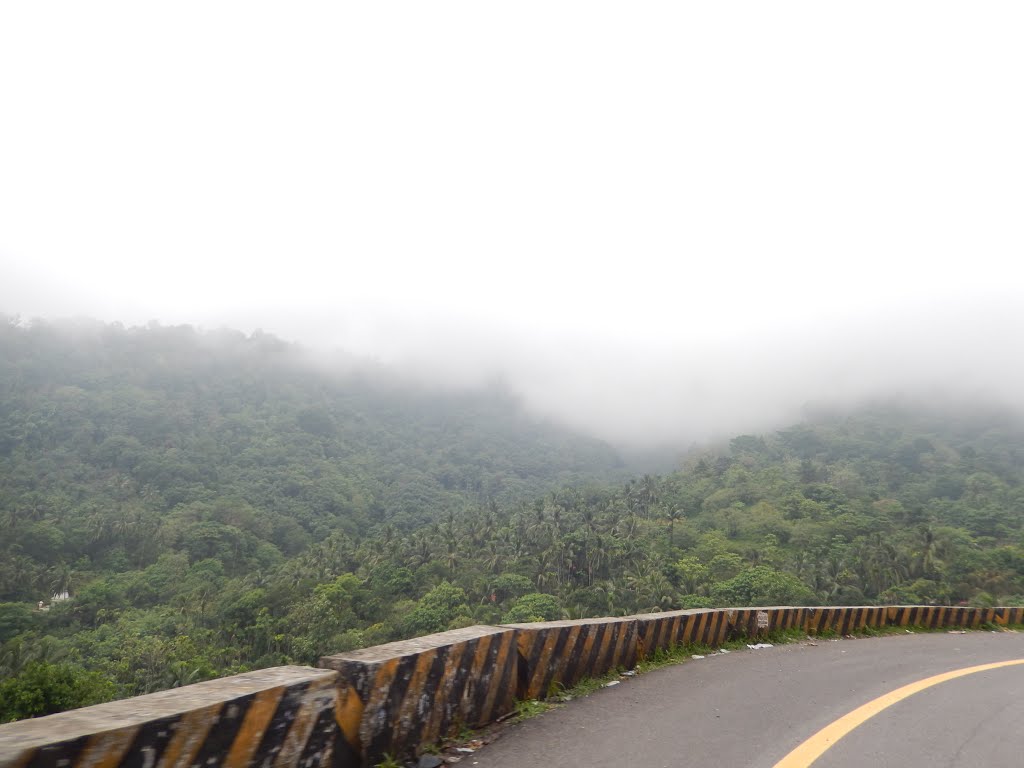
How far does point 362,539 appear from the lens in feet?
322

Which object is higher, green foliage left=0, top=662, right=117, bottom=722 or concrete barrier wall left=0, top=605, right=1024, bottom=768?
concrete barrier wall left=0, top=605, right=1024, bottom=768

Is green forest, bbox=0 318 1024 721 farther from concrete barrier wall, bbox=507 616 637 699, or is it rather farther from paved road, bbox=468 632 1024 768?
paved road, bbox=468 632 1024 768

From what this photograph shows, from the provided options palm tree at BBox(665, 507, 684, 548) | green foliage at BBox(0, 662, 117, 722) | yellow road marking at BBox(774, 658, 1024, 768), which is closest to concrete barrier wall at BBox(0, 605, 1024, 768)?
yellow road marking at BBox(774, 658, 1024, 768)

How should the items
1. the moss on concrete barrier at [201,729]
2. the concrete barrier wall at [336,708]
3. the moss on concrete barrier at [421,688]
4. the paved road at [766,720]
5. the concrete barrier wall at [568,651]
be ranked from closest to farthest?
the moss on concrete barrier at [201,729] → the concrete barrier wall at [336,708] → the moss on concrete barrier at [421,688] → the paved road at [766,720] → the concrete barrier wall at [568,651]

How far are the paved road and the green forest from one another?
30.6m

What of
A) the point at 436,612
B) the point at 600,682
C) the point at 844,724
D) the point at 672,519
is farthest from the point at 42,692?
the point at 672,519

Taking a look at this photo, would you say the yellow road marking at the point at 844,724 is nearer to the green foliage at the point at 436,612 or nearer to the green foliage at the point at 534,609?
the green foliage at the point at 534,609

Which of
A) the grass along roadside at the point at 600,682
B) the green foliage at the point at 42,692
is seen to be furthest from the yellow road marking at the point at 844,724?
the green foliage at the point at 42,692

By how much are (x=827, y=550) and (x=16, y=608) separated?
8032 cm

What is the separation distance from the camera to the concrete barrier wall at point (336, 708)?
2268 mm

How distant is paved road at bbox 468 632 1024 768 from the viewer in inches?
163

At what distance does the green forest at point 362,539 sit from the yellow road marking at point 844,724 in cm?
3187

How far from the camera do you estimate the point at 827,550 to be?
211ft

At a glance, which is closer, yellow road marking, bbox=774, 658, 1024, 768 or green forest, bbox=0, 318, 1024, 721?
yellow road marking, bbox=774, 658, 1024, 768
